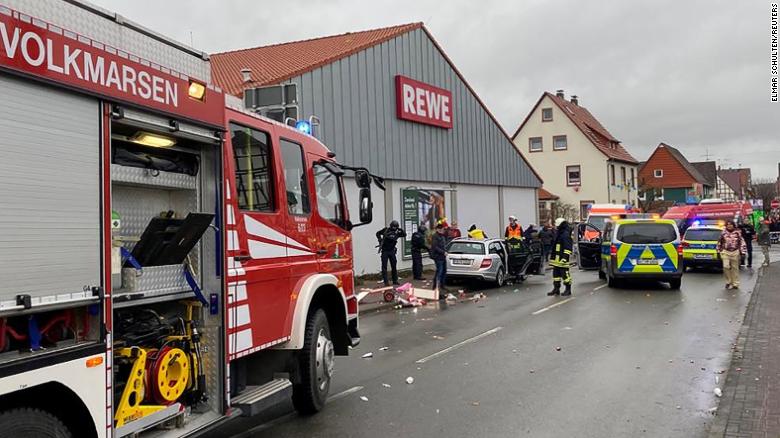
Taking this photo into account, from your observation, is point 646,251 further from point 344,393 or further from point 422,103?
point 344,393

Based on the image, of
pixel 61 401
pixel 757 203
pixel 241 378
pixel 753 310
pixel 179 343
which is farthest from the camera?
pixel 757 203

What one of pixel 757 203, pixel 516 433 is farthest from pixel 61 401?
pixel 757 203

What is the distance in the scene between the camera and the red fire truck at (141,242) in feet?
10.2

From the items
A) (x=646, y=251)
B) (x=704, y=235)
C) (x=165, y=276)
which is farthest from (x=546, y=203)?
(x=165, y=276)

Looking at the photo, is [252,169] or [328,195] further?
[328,195]

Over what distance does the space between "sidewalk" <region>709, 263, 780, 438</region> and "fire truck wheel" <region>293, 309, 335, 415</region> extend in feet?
11.0

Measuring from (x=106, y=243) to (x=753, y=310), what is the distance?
12.1 meters

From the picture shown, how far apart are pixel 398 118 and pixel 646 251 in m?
9.44

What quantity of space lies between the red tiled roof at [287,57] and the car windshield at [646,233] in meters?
9.43

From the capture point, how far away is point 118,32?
3.86 meters

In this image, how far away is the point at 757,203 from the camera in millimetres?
51469

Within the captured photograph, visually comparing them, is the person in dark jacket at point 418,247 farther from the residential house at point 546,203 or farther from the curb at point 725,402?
the residential house at point 546,203

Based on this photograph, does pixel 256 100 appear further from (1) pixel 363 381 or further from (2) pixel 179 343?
(2) pixel 179 343

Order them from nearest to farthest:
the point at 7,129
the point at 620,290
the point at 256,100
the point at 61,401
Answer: the point at 7,129, the point at 61,401, the point at 256,100, the point at 620,290
